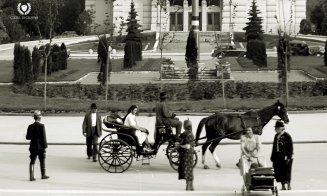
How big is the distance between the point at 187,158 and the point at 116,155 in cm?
279

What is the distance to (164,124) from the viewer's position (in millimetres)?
21297

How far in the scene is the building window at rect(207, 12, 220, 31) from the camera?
314ft

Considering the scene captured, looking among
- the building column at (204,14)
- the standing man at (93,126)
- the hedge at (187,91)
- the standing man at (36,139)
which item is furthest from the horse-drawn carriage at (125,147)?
the building column at (204,14)

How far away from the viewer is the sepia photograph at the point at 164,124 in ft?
61.1

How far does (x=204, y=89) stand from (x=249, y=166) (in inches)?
759

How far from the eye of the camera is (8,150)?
81.3ft

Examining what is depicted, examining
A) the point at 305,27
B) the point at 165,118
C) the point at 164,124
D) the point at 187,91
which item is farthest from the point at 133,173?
the point at 305,27

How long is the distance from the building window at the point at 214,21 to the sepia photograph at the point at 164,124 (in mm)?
26619

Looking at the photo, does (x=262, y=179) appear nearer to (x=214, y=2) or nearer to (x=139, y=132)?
(x=139, y=132)

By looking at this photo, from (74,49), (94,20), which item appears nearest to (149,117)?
(74,49)

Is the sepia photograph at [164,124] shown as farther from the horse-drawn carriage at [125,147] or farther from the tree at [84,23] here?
the tree at [84,23]

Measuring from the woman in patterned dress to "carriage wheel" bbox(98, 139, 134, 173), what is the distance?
238 cm

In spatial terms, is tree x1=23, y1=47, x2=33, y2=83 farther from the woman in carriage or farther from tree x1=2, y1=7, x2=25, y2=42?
tree x1=2, y1=7, x2=25, y2=42

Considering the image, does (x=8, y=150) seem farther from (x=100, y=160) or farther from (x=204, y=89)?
(x=204, y=89)
